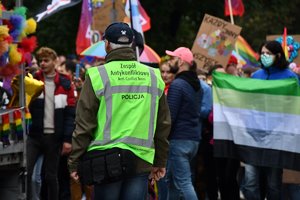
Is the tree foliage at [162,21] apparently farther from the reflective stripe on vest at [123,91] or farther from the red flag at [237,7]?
the reflective stripe on vest at [123,91]

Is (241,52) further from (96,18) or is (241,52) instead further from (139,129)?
(139,129)

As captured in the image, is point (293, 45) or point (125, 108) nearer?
point (125, 108)

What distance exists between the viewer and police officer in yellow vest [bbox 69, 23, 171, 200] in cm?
697

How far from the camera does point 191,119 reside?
410 inches

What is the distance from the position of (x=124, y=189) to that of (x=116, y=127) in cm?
47

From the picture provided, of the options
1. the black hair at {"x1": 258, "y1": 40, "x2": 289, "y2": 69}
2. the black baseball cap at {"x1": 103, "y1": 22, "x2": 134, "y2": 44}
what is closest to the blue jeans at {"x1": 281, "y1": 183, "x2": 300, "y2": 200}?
the black hair at {"x1": 258, "y1": 40, "x2": 289, "y2": 69}

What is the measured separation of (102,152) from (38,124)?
14.1 feet

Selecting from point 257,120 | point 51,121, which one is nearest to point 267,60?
point 257,120

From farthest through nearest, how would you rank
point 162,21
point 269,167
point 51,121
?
point 162,21 → point 51,121 → point 269,167

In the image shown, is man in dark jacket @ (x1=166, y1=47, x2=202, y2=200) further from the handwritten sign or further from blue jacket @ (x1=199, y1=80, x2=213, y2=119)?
the handwritten sign

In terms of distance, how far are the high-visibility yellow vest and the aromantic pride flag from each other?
3.46 m

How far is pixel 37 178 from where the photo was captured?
11438 millimetres

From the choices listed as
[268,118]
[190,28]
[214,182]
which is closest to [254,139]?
[268,118]

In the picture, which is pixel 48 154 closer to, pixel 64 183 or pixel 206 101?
pixel 64 183
